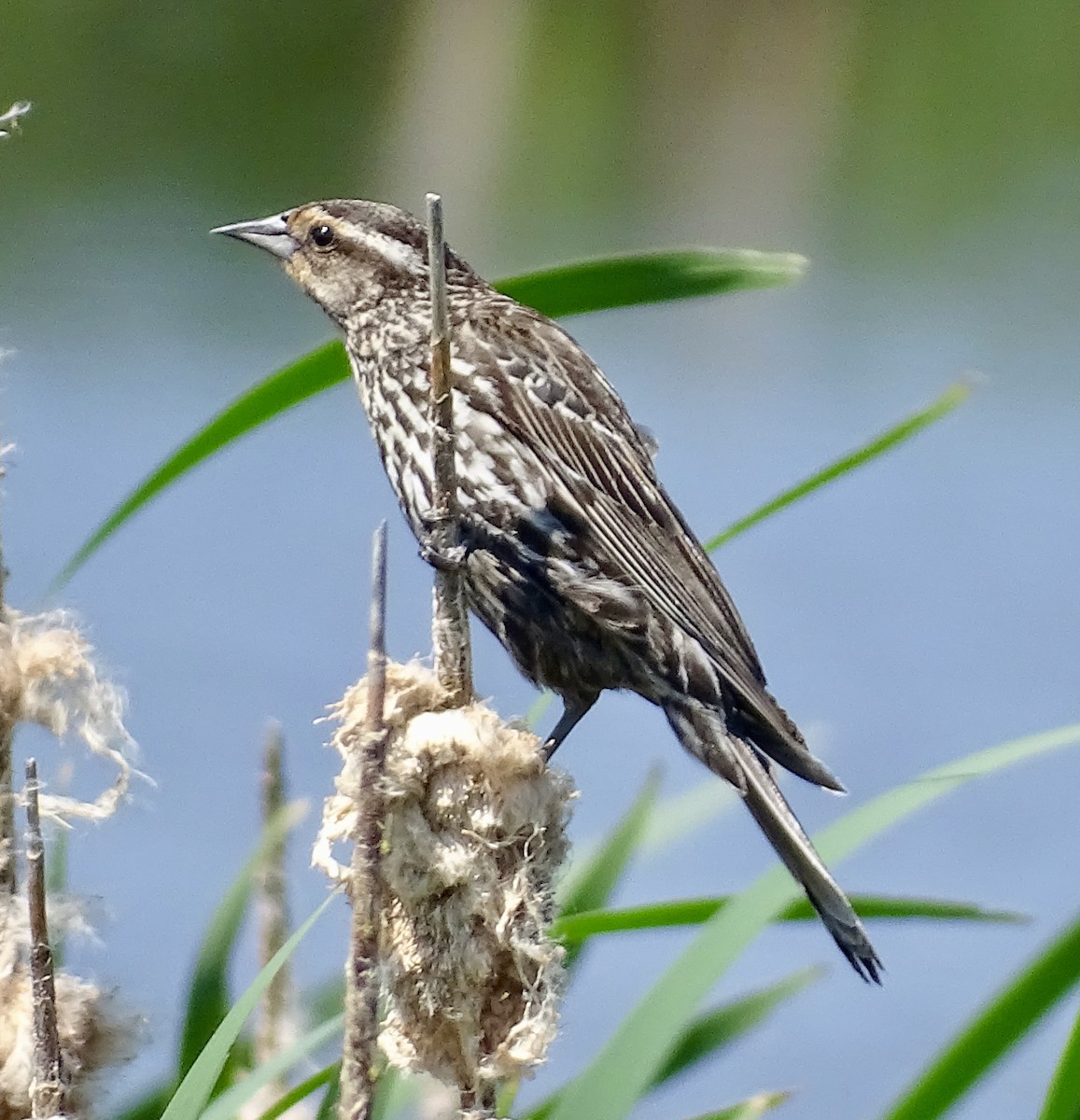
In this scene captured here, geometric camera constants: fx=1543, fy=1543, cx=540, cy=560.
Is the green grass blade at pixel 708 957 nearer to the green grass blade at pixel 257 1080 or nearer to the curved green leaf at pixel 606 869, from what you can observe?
the green grass blade at pixel 257 1080

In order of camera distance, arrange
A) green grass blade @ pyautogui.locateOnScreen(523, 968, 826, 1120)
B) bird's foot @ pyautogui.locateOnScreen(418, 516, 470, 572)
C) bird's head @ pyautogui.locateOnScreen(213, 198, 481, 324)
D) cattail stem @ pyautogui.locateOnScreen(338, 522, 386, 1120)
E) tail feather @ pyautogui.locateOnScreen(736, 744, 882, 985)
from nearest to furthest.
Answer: cattail stem @ pyautogui.locateOnScreen(338, 522, 386, 1120) < bird's foot @ pyautogui.locateOnScreen(418, 516, 470, 572) < tail feather @ pyautogui.locateOnScreen(736, 744, 882, 985) < green grass blade @ pyautogui.locateOnScreen(523, 968, 826, 1120) < bird's head @ pyautogui.locateOnScreen(213, 198, 481, 324)

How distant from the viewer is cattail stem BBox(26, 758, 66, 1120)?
0.61m

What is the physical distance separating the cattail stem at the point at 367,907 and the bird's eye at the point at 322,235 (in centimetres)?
88

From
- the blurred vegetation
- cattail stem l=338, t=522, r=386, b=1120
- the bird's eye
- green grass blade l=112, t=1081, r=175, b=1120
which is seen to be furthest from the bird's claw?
the blurred vegetation

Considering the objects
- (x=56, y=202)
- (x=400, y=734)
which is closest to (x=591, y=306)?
(x=400, y=734)

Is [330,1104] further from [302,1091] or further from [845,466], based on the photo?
[845,466]

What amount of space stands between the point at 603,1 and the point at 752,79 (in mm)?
534

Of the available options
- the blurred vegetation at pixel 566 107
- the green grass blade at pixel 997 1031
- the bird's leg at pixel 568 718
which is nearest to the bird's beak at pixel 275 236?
the bird's leg at pixel 568 718

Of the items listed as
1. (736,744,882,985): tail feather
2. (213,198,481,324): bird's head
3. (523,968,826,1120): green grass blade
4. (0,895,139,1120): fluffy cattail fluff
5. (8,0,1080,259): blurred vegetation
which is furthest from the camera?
(8,0,1080,259): blurred vegetation

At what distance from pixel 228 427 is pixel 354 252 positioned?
58 cm

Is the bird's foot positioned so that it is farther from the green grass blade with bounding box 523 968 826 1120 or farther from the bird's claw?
the green grass blade with bounding box 523 968 826 1120

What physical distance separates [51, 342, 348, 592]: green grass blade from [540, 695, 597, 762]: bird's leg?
1.22 ft

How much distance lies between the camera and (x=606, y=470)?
1.31 metres

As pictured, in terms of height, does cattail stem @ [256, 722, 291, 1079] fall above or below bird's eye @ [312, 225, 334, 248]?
below
